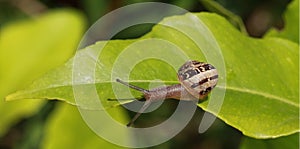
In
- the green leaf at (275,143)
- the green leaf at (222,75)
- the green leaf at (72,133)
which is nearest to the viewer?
the green leaf at (222,75)

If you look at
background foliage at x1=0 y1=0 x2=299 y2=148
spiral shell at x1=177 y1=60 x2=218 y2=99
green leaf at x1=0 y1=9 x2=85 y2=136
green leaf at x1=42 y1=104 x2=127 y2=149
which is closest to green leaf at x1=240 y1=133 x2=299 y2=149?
background foliage at x1=0 y1=0 x2=299 y2=148

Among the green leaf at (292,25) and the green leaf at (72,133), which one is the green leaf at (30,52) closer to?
the green leaf at (72,133)

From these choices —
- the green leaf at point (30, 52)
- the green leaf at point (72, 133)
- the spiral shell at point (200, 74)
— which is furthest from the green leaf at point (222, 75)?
the green leaf at point (30, 52)

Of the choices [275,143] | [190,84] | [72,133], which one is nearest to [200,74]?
[190,84]

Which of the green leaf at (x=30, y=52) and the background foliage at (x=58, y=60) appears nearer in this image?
the background foliage at (x=58, y=60)

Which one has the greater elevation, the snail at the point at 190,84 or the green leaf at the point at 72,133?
the snail at the point at 190,84

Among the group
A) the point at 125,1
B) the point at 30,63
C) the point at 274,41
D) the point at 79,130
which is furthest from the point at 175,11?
the point at 274,41
